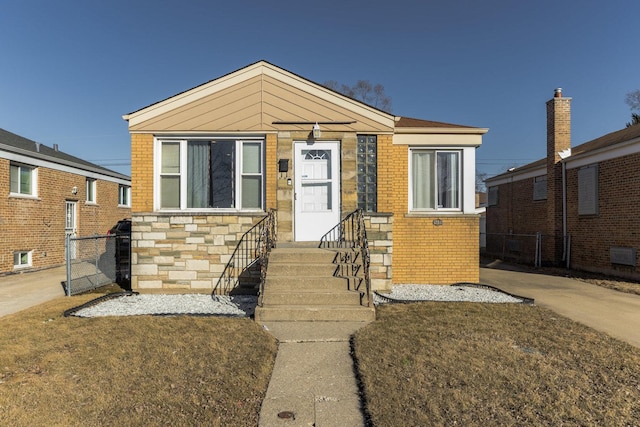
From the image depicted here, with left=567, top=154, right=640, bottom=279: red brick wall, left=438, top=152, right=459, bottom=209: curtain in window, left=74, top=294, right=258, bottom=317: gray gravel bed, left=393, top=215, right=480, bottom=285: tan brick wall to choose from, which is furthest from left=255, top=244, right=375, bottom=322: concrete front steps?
left=567, top=154, right=640, bottom=279: red brick wall

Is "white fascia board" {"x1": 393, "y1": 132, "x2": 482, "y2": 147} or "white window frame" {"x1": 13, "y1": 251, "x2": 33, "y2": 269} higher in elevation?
"white fascia board" {"x1": 393, "y1": 132, "x2": 482, "y2": 147}

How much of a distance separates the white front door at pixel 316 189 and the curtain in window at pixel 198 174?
6.46 ft

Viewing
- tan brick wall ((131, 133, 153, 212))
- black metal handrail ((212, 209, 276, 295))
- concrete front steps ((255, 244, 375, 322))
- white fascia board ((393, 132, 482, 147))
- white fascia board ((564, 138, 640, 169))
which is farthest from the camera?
white fascia board ((564, 138, 640, 169))

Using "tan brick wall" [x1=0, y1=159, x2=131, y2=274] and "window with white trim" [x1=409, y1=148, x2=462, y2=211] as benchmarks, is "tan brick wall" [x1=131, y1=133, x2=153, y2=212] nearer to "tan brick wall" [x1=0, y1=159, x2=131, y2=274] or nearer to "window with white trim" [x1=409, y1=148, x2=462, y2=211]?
"window with white trim" [x1=409, y1=148, x2=462, y2=211]

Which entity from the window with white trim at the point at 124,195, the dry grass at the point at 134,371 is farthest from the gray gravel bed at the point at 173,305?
the window with white trim at the point at 124,195

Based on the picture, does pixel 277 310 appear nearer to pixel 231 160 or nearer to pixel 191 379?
pixel 191 379

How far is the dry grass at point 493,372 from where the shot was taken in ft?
9.69

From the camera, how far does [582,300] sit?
7484mm

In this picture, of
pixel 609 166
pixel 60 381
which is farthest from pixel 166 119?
pixel 609 166

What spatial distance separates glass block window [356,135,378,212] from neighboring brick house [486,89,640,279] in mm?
7612

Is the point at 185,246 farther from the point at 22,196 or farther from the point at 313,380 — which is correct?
the point at 22,196

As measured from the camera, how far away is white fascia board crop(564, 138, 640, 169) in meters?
10.1

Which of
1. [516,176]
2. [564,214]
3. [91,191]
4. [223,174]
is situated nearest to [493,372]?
[223,174]

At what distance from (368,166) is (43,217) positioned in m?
11.9
